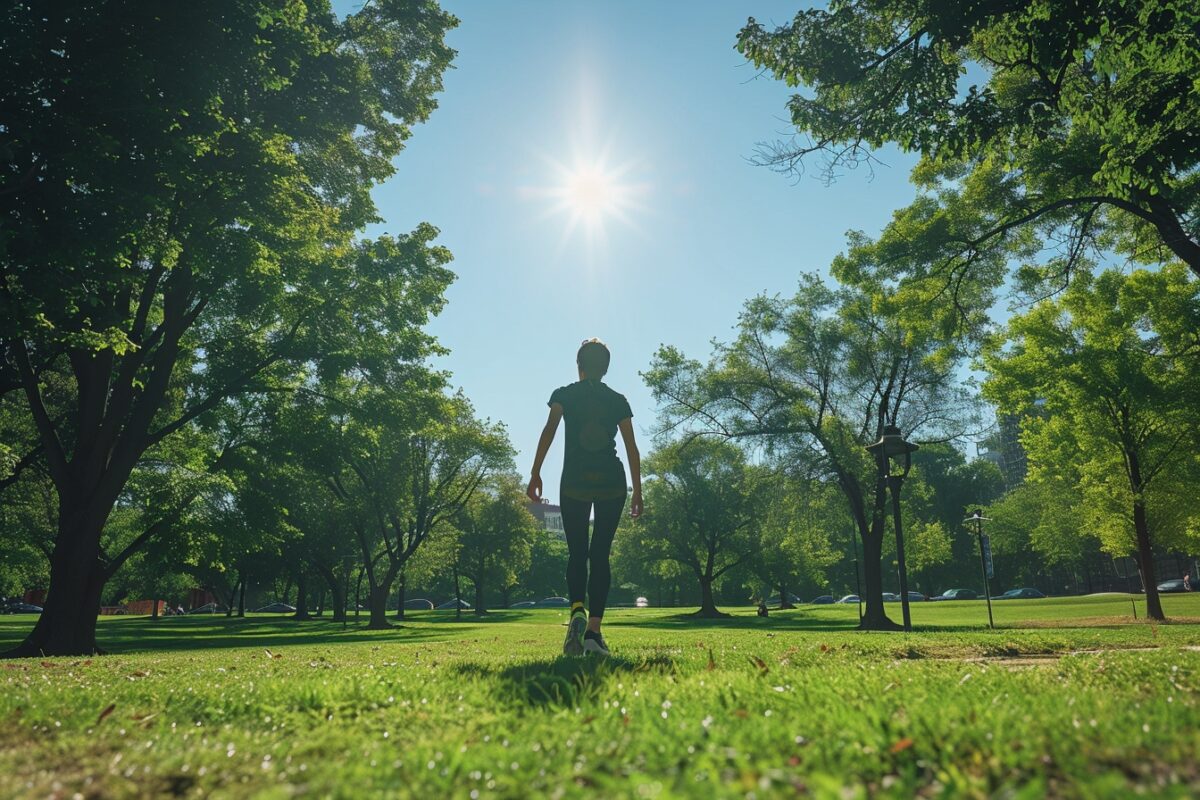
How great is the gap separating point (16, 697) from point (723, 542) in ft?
163

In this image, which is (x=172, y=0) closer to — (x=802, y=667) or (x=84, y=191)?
(x=84, y=191)

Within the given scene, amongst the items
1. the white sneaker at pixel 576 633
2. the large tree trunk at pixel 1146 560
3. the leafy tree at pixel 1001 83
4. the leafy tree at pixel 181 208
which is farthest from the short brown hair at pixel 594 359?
the large tree trunk at pixel 1146 560

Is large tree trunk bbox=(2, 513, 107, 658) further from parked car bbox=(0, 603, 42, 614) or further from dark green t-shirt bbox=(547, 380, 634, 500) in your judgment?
parked car bbox=(0, 603, 42, 614)

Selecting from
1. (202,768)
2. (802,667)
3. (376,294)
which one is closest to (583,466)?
(802,667)

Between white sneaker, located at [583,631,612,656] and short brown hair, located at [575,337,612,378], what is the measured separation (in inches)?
92.2

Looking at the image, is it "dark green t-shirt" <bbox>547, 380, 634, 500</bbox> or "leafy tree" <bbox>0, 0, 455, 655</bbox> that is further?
"leafy tree" <bbox>0, 0, 455, 655</bbox>

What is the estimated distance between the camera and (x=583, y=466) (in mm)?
6070

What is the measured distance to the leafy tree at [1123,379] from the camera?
22.6 m

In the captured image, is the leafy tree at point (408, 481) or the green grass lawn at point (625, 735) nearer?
the green grass lawn at point (625, 735)

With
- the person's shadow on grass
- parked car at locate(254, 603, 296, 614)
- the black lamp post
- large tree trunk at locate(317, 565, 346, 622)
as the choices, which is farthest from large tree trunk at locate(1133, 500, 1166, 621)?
parked car at locate(254, 603, 296, 614)

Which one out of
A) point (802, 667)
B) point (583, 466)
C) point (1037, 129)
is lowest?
point (802, 667)

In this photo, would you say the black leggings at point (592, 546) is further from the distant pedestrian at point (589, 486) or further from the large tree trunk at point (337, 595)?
the large tree trunk at point (337, 595)

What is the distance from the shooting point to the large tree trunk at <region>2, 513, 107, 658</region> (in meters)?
14.2

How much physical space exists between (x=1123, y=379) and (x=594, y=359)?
2396 cm
